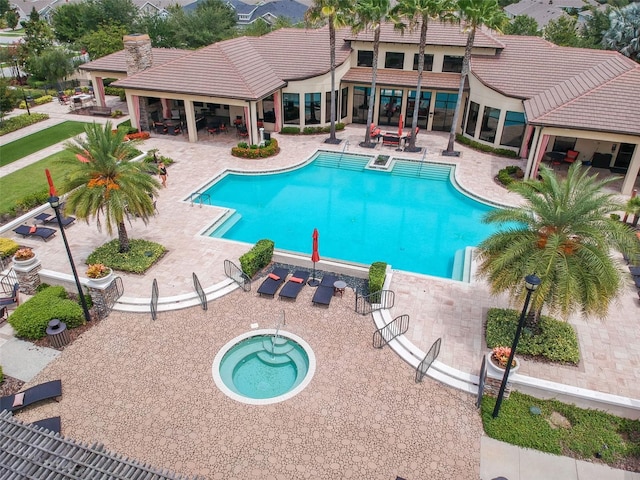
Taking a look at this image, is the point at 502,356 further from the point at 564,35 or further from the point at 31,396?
the point at 564,35

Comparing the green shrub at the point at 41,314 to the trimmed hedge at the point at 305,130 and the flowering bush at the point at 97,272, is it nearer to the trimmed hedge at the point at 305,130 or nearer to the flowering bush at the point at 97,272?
the flowering bush at the point at 97,272

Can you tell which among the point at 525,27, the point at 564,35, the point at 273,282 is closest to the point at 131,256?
the point at 273,282

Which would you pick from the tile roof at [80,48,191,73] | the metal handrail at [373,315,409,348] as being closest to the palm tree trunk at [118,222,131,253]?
the metal handrail at [373,315,409,348]

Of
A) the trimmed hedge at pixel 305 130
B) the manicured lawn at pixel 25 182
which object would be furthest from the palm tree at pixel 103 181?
the trimmed hedge at pixel 305 130

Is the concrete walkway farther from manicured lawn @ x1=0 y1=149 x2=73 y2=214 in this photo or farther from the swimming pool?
manicured lawn @ x1=0 y1=149 x2=73 y2=214

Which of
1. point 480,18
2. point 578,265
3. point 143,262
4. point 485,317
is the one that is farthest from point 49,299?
point 480,18

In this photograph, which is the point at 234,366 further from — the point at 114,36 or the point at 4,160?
the point at 114,36
